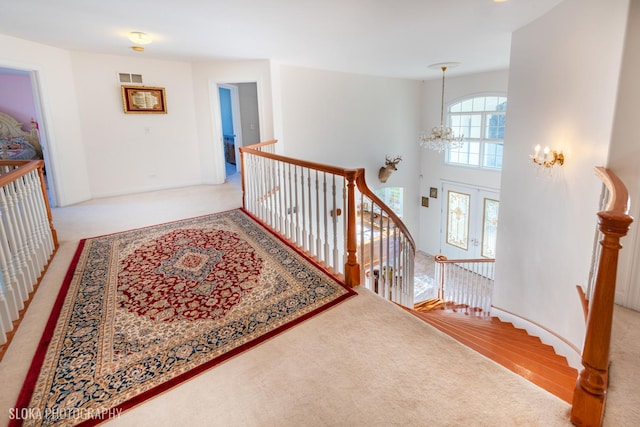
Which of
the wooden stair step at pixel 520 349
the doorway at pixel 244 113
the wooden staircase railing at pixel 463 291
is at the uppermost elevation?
the doorway at pixel 244 113

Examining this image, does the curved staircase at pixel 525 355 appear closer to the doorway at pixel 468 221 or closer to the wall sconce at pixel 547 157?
the wall sconce at pixel 547 157

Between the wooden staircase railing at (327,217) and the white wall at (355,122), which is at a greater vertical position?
the white wall at (355,122)

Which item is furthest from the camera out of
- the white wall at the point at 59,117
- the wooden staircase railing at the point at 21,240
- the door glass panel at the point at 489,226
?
the door glass panel at the point at 489,226

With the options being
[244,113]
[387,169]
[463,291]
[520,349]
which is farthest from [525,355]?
[244,113]

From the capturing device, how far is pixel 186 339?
2.14 m

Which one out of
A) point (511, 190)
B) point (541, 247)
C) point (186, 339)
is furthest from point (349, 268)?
point (511, 190)

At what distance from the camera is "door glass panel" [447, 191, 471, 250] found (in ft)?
29.2

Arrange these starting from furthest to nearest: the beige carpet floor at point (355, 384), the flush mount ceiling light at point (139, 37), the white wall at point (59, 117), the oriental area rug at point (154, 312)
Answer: the white wall at point (59, 117) → the flush mount ceiling light at point (139, 37) → the oriental area rug at point (154, 312) → the beige carpet floor at point (355, 384)

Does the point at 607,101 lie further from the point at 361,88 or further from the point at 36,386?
the point at 361,88

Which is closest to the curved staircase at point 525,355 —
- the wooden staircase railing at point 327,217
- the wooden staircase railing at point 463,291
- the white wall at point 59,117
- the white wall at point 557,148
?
the white wall at point 557,148

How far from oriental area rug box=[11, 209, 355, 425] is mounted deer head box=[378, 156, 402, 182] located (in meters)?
5.51

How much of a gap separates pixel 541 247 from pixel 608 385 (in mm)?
2283

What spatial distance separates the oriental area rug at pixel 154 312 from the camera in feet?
5.70

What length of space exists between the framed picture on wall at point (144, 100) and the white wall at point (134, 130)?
0.09 meters
